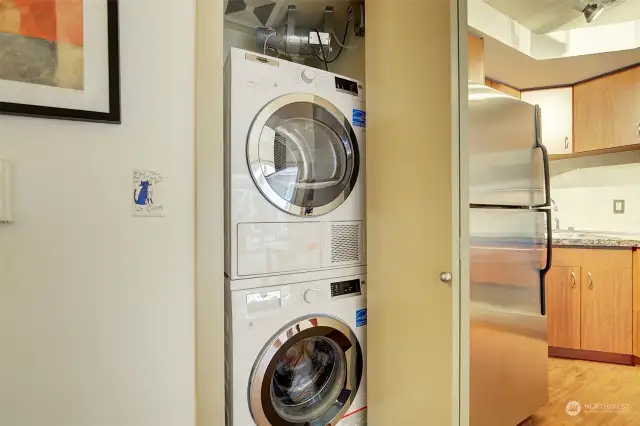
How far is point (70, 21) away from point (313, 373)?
4.90 feet

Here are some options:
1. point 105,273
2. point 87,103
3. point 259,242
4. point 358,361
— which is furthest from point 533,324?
point 87,103

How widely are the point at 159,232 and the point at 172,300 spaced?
0.69 ft

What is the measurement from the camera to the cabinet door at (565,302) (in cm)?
153

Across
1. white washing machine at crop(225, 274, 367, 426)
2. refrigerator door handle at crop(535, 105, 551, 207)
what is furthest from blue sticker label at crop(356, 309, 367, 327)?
refrigerator door handle at crop(535, 105, 551, 207)

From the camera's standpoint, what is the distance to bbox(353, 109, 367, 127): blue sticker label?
4.77 ft

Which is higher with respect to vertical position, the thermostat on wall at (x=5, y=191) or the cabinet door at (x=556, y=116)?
the cabinet door at (x=556, y=116)

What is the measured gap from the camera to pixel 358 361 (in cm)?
141

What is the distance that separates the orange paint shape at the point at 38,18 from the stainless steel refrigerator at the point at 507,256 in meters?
1.25

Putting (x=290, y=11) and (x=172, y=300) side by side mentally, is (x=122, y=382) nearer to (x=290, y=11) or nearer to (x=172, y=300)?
(x=172, y=300)

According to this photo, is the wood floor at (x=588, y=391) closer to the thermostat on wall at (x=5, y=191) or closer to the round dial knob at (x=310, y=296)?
the round dial knob at (x=310, y=296)

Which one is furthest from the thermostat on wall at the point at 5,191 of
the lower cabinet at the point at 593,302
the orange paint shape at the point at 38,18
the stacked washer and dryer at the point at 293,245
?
the lower cabinet at the point at 593,302

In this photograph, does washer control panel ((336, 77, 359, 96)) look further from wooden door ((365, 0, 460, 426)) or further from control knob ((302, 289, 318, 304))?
control knob ((302, 289, 318, 304))

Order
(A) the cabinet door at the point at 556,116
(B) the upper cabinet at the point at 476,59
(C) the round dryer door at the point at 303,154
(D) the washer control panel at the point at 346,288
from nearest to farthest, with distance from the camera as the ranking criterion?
(B) the upper cabinet at the point at 476,59 < (C) the round dryer door at the point at 303,154 < (D) the washer control panel at the point at 346,288 < (A) the cabinet door at the point at 556,116

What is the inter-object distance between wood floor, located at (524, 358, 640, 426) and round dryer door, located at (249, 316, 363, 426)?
87 centimetres
